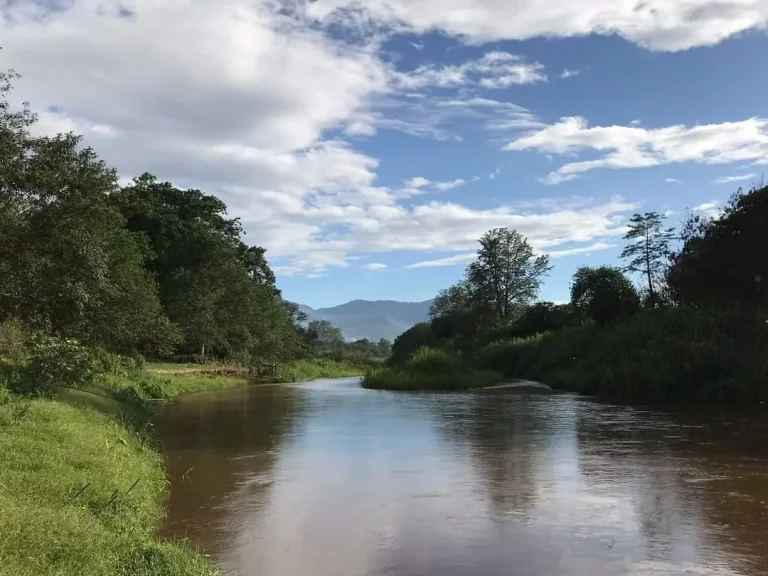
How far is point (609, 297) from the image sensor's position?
42500 millimetres

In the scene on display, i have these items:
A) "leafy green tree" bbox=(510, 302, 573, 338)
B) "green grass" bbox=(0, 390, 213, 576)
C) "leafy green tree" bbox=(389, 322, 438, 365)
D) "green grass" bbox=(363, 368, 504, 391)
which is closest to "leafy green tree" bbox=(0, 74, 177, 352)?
"green grass" bbox=(0, 390, 213, 576)

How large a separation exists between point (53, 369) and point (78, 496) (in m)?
7.92

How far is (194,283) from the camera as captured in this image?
4566cm

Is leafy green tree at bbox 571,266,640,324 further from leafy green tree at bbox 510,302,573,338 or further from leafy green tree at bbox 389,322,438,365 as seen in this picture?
leafy green tree at bbox 389,322,438,365

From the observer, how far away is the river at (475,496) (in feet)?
25.7

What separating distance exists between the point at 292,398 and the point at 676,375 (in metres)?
16.9

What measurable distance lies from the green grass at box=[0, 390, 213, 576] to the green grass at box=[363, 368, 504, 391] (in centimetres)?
2499

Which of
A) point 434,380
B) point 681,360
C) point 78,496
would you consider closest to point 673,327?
point 681,360

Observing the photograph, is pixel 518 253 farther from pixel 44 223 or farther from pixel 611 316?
pixel 44 223

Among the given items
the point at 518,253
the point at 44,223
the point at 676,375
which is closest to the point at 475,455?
the point at 44,223

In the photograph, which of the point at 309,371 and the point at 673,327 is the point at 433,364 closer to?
the point at 673,327

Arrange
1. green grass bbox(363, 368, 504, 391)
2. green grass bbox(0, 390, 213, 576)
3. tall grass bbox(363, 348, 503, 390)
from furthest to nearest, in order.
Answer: tall grass bbox(363, 348, 503, 390)
green grass bbox(363, 368, 504, 391)
green grass bbox(0, 390, 213, 576)

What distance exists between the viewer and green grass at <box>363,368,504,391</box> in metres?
36.4

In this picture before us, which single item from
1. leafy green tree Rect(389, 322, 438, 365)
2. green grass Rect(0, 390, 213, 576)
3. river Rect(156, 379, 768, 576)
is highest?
leafy green tree Rect(389, 322, 438, 365)
